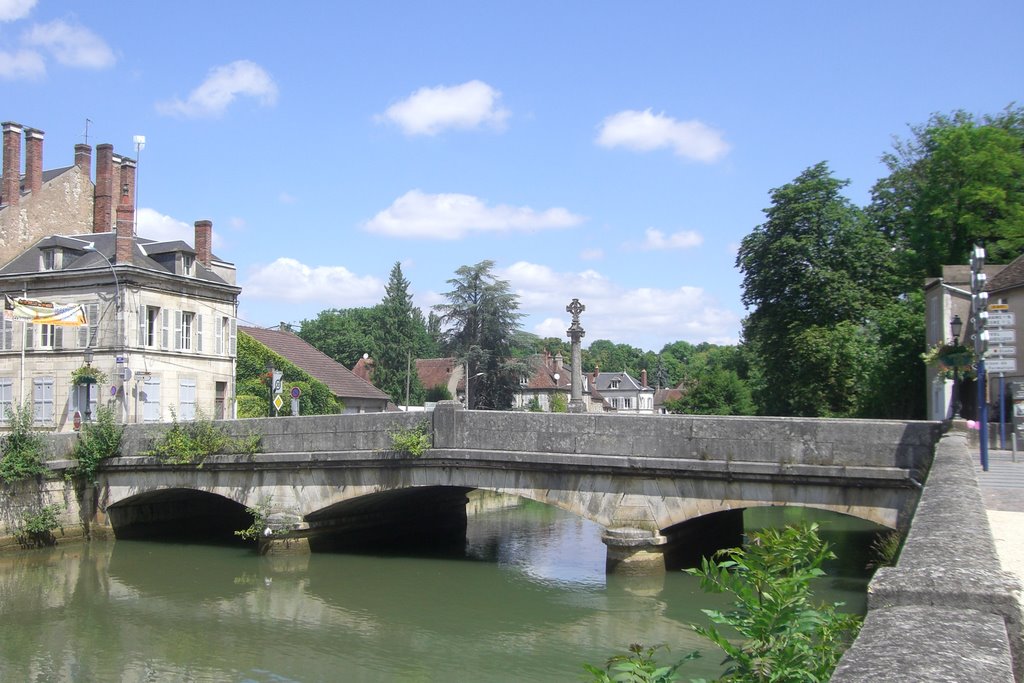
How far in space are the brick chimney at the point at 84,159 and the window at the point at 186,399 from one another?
365 inches

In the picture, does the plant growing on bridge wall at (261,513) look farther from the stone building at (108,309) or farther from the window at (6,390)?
the window at (6,390)

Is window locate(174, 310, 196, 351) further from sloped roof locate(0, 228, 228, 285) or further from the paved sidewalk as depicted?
the paved sidewalk

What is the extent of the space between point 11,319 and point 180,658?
2058 centimetres

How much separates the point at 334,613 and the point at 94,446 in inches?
315

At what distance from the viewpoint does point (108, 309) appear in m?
26.6

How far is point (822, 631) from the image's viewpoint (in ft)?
12.9

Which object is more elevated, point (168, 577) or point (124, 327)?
point (124, 327)

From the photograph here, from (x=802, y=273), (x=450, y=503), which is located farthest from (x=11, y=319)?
(x=802, y=273)

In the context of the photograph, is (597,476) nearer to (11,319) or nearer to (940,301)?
(940,301)

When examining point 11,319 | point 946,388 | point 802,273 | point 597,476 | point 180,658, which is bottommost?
point 180,658

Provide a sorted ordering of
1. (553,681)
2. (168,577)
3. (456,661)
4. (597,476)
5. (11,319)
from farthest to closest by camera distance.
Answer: (11,319)
(168,577)
(597,476)
(456,661)
(553,681)

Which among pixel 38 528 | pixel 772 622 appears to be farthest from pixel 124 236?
pixel 772 622

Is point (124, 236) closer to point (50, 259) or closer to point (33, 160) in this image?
point (50, 259)

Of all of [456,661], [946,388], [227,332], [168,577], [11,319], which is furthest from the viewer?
[227,332]
